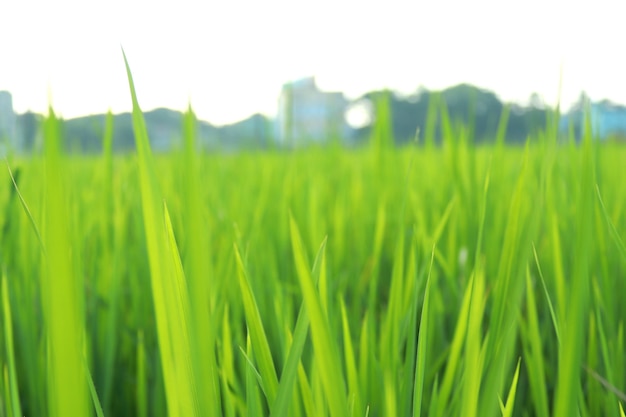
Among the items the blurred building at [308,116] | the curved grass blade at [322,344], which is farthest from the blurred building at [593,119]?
the blurred building at [308,116]

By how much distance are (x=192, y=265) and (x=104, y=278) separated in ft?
1.52

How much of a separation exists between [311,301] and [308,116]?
155 centimetres

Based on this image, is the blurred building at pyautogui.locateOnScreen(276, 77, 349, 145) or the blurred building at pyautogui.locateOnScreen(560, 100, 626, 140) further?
the blurred building at pyautogui.locateOnScreen(276, 77, 349, 145)

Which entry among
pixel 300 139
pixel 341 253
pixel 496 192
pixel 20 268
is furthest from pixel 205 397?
pixel 300 139

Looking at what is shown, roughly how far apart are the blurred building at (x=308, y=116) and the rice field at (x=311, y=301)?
262 millimetres

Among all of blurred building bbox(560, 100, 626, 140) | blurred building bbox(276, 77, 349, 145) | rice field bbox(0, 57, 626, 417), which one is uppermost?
blurred building bbox(276, 77, 349, 145)

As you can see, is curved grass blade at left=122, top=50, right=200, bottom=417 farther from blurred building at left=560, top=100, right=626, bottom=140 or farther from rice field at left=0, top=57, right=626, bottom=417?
blurred building at left=560, top=100, right=626, bottom=140

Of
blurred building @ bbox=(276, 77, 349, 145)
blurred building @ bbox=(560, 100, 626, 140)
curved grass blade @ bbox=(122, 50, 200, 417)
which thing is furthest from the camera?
blurred building @ bbox=(276, 77, 349, 145)

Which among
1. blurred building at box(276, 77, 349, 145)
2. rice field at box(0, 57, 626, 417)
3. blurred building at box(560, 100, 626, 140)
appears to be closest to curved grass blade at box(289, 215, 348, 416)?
rice field at box(0, 57, 626, 417)

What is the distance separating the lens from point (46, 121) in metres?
0.16

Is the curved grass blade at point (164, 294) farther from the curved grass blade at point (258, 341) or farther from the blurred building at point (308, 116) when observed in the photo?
Answer: the blurred building at point (308, 116)

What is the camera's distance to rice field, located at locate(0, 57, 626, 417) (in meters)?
0.18

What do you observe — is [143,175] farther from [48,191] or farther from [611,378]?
[611,378]

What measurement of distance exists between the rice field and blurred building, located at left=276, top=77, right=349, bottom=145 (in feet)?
0.86
